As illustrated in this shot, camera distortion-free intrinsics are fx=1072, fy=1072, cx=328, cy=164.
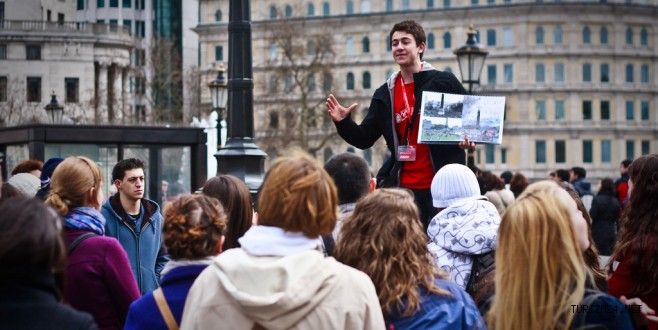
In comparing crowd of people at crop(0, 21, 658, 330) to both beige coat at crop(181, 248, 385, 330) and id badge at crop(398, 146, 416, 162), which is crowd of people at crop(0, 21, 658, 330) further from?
id badge at crop(398, 146, 416, 162)

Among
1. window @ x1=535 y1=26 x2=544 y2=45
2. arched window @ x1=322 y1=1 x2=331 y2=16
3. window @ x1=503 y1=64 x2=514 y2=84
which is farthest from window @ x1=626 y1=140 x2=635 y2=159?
arched window @ x1=322 y1=1 x2=331 y2=16

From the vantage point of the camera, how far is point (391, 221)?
5.04 metres

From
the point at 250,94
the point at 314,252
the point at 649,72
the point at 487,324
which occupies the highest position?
the point at 649,72

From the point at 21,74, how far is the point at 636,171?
18.0 m

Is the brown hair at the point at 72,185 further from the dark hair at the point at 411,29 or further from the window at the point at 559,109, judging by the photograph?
the window at the point at 559,109

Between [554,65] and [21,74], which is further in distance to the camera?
[554,65]

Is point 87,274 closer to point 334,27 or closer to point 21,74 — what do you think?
point 21,74

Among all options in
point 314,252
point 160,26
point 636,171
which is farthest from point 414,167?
point 160,26

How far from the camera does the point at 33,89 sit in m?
27.6

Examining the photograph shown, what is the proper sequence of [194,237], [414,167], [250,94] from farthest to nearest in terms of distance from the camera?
[250,94] < [414,167] < [194,237]

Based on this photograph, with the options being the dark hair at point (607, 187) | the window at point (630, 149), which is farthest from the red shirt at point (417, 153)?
the window at point (630, 149)

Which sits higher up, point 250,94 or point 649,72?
point 649,72

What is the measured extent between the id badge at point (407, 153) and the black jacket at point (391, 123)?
13 cm

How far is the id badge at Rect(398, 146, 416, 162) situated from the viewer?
26.0 ft
